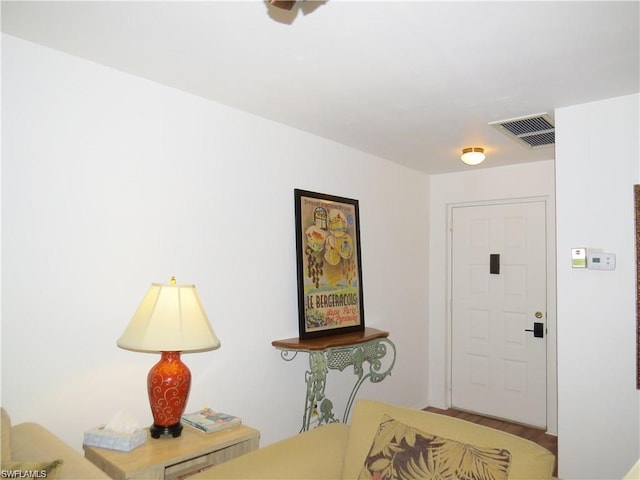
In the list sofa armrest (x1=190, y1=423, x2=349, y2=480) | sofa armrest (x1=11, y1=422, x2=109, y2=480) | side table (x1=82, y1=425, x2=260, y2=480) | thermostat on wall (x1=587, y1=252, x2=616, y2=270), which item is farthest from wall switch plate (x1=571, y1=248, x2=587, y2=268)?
sofa armrest (x1=11, y1=422, x2=109, y2=480)

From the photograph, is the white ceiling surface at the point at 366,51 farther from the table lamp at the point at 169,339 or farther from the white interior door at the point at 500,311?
the white interior door at the point at 500,311

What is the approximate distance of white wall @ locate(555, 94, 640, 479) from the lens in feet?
8.87

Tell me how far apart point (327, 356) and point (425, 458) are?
152 cm

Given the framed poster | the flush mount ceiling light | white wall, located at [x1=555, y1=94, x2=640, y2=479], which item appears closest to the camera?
white wall, located at [x1=555, y1=94, x2=640, y2=479]

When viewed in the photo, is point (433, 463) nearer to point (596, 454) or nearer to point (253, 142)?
point (596, 454)

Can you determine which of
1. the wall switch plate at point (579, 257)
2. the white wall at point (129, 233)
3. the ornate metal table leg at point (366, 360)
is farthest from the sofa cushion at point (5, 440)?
the wall switch plate at point (579, 257)

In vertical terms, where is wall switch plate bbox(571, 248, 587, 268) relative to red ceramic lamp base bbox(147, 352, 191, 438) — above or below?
above

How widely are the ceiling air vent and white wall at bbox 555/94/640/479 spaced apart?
0.59 ft

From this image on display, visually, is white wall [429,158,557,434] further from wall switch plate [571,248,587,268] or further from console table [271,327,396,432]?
wall switch plate [571,248,587,268]

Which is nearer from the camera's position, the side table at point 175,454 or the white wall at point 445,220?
the side table at point 175,454

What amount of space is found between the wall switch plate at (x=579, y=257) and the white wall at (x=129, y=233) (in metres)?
1.77

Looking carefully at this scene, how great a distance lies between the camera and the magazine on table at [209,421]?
2.31 meters

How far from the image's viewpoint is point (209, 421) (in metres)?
2.39

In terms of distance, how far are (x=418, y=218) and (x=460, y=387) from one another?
1.73 metres
